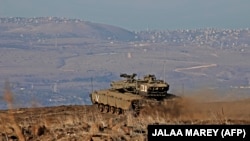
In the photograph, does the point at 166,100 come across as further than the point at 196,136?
Yes

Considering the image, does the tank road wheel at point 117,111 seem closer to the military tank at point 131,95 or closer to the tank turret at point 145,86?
the military tank at point 131,95

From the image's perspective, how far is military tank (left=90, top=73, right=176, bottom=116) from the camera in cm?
3061

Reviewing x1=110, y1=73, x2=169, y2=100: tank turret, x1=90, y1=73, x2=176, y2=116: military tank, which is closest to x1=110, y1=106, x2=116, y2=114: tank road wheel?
x1=90, y1=73, x2=176, y2=116: military tank

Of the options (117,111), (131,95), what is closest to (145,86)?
(131,95)

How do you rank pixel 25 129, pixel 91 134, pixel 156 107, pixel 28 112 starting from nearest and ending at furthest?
1. pixel 91 134
2. pixel 25 129
3. pixel 156 107
4. pixel 28 112

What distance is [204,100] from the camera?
34875mm

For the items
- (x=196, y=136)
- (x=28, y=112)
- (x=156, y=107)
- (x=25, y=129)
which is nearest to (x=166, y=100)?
(x=156, y=107)

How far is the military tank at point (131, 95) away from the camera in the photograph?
100 feet

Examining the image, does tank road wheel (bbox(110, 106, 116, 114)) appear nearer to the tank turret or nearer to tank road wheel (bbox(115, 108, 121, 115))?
tank road wheel (bbox(115, 108, 121, 115))

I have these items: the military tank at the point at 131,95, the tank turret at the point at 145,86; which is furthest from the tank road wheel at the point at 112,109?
the tank turret at the point at 145,86

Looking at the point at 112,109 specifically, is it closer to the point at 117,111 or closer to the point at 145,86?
the point at 117,111

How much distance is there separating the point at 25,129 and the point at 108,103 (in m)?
19.7

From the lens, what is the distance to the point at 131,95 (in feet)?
105

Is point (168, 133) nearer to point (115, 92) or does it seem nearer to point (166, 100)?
point (166, 100)
